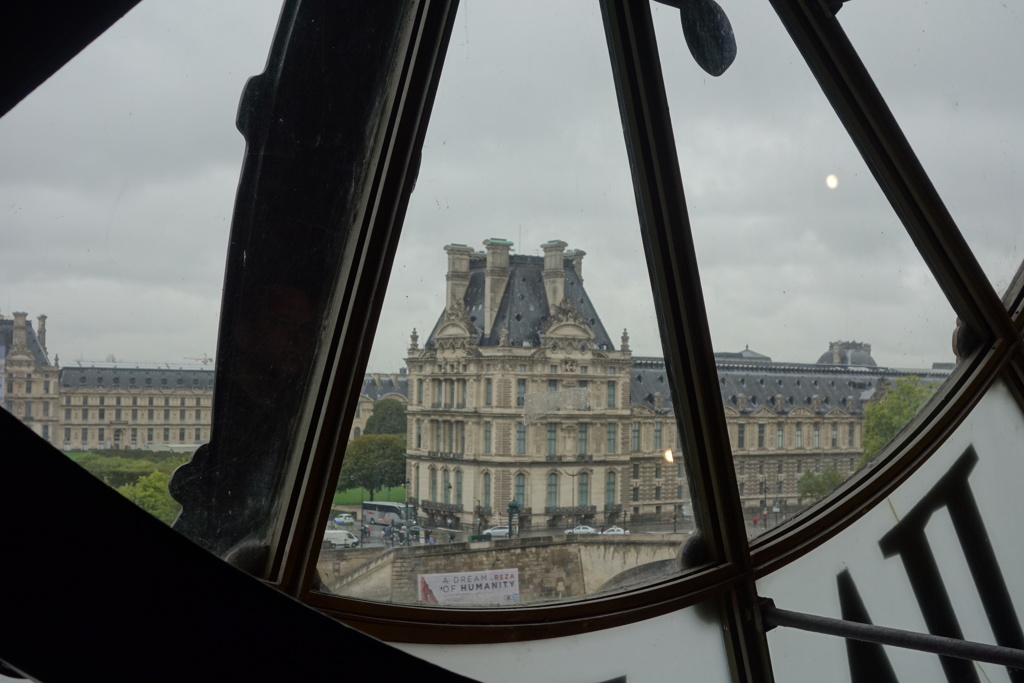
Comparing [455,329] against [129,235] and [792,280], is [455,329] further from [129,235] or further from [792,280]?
[792,280]

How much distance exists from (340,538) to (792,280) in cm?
258

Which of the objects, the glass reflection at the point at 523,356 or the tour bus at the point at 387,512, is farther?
the glass reflection at the point at 523,356

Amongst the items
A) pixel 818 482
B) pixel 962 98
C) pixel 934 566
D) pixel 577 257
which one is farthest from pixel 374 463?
pixel 962 98

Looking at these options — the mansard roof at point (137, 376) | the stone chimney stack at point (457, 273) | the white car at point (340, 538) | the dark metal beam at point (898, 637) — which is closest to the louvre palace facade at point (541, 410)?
the stone chimney stack at point (457, 273)

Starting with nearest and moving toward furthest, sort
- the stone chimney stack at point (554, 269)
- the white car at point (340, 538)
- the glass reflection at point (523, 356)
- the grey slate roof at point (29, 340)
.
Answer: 1. the grey slate roof at point (29, 340)
2. the white car at point (340, 538)
3. the glass reflection at point (523, 356)
4. the stone chimney stack at point (554, 269)

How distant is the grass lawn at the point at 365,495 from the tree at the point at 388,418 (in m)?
0.20

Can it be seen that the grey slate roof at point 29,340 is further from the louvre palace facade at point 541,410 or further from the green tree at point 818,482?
the green tree at point 818,482

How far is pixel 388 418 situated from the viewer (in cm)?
317

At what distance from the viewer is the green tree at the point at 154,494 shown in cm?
274

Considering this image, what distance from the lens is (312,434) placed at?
2781 millimetres

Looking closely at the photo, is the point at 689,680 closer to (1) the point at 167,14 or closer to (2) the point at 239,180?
(2) the point at 239,180

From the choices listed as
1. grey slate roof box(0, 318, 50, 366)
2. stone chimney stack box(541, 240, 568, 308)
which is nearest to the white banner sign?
stone chimney stack box(541, 240, 568, 308)

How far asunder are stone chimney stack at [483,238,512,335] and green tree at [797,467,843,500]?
1777 millimetres

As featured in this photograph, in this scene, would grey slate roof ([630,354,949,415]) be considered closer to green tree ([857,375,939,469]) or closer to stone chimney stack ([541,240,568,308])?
green tree ([857,375,939,469])
